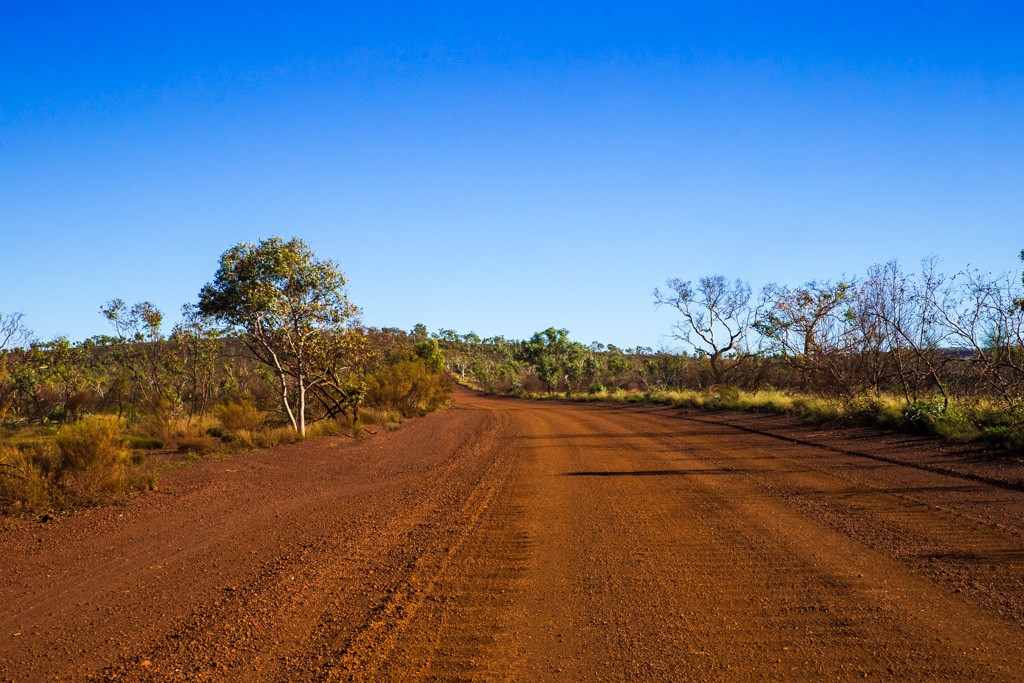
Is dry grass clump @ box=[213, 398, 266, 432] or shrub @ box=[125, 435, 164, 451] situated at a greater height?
dry grass clump @ box=[213, 398, 266, 432]

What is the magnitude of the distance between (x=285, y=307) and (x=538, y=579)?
44.9ft

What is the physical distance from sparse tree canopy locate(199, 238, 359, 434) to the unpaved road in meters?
6.76

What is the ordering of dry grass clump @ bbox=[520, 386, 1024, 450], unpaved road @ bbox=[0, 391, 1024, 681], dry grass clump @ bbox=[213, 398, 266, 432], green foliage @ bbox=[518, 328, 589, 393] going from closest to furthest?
unpaved road @ bbox=[0, 391, 1024, 681]
dry grass clump @ bbox=[520, 386, 1024, 450]
dry grass clump @ bbox=[213, 398, 266, 432]
green foliage @ bbox=[518, 328, 589, 393]

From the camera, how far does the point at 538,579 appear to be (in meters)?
5.80

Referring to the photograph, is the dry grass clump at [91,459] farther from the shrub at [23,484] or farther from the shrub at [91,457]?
the shrub at [23,484]

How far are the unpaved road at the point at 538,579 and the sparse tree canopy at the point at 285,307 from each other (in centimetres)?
676

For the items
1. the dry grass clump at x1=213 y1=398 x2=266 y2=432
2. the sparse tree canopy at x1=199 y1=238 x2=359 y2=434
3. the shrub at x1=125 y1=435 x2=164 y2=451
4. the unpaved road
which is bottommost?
the unpaved road

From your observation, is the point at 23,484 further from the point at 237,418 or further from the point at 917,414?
the point at 917,414

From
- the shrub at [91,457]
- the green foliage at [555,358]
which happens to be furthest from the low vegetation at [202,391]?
the green foliage at [555,358]

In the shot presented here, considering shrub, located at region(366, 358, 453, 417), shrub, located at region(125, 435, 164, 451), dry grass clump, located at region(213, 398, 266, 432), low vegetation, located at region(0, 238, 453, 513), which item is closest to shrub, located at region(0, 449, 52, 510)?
low vegetation, located at region(0, 238, 453, 513)

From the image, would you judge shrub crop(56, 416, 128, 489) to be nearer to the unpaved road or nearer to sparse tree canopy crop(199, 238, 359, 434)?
the unpaved road

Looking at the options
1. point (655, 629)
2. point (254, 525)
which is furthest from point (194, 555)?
point (655, 629)

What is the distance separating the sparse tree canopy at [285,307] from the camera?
17422 millimetres

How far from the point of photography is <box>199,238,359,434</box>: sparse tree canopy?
686 inches
